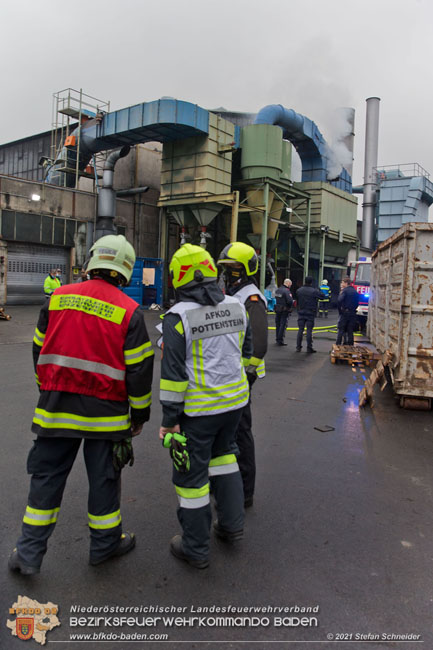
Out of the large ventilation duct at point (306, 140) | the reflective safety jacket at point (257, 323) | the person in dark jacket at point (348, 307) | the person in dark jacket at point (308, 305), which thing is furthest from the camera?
the large ventilation duct at point (306, 140)

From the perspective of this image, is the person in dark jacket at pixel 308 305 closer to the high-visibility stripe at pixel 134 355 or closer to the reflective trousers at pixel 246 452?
the reflective trousers at pixel 246 452

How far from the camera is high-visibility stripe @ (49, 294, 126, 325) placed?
2.48 metres

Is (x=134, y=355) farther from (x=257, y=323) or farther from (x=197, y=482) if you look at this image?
(x=257, y=323)

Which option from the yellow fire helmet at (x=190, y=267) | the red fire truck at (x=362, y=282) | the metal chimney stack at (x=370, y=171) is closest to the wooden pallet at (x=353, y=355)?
the red fire truck at (x=362, y=282)

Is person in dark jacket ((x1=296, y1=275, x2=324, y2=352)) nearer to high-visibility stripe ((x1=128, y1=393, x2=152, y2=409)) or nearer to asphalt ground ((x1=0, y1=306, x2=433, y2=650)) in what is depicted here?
asphalt ground ((x1=0, y1=306, x2=433, y2=650))

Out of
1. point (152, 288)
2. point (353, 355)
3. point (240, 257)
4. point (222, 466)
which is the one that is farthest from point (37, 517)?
point (152, 288)

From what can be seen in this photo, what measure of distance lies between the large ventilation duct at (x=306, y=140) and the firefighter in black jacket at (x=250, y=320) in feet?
71.5

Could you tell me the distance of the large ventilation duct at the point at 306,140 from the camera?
23172 millimetres

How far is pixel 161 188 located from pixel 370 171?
22.9 m

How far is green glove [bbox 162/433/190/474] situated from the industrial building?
19.2 m

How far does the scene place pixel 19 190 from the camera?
2006cm

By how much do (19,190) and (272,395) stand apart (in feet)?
58.6

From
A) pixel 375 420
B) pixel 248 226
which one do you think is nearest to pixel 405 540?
pixel 375 420

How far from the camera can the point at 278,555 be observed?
9.00ft
